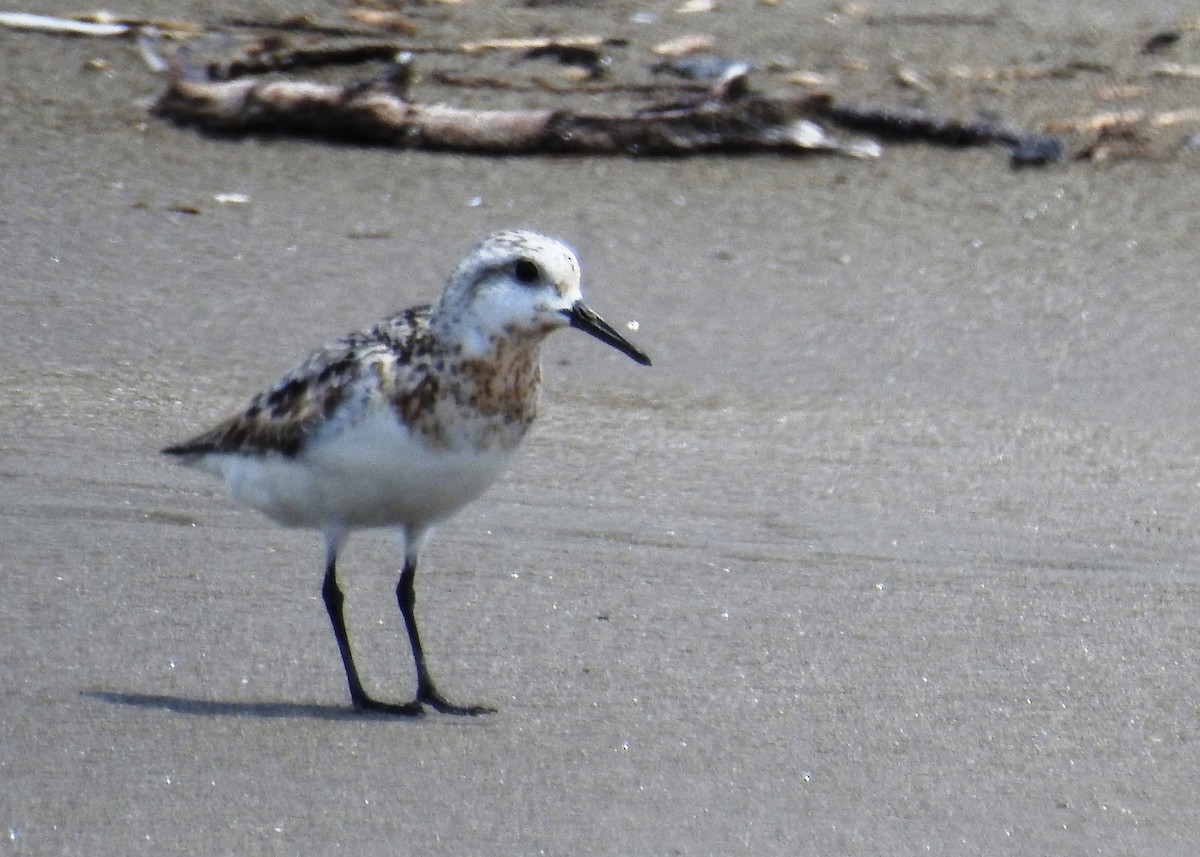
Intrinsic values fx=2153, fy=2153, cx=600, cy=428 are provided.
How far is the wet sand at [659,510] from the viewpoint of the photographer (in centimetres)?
393

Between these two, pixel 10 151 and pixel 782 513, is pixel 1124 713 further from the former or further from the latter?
pixel 10 151

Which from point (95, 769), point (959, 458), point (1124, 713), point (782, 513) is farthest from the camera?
point (959, 458)

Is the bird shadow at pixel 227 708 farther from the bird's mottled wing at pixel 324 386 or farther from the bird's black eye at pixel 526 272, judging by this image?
the bird's black eye at pixel 526 272

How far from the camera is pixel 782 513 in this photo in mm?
5844

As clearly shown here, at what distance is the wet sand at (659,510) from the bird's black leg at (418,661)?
6 centimetres

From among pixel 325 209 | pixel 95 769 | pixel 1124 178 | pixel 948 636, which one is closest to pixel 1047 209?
pixel 1124 178

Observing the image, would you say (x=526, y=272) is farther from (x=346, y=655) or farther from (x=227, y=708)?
(x=227, y=708)

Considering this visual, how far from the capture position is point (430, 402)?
14.2 feet

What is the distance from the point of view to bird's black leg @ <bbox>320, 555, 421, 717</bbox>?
4.38m

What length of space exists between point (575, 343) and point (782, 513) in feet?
5.45

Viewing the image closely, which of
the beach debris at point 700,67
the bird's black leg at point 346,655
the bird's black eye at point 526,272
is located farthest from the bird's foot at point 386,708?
the beach debris at point 700,67

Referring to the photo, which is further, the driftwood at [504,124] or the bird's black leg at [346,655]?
the driftwood at [504,124]

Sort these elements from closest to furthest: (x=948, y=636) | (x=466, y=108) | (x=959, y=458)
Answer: (x=948, y=636) < (x=959, y=458) < (x=466, y=108)

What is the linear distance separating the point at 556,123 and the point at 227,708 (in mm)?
4963
